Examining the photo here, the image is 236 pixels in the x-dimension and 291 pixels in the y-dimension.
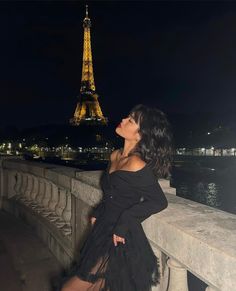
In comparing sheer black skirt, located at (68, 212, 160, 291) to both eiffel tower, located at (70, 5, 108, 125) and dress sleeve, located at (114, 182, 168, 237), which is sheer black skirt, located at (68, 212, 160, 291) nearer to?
dress sleeve, located at (114, 182, 168, 237)

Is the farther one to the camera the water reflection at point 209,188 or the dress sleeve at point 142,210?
the water reflection at point 209,188

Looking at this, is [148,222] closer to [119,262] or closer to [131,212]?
[131,212]

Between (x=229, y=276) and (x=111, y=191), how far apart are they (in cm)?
128

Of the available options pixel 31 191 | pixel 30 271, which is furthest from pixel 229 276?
pixel 31 191

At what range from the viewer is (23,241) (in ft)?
18.2

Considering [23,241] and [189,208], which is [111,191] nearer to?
[189,208]

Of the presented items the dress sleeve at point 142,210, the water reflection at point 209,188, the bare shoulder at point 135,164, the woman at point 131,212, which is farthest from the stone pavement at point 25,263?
the water reflection at point 209,188

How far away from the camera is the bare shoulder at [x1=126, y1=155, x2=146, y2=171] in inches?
107

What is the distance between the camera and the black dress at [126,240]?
2.55 meters

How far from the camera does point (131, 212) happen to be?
2564 millimetres

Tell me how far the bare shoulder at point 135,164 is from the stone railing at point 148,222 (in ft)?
1.34

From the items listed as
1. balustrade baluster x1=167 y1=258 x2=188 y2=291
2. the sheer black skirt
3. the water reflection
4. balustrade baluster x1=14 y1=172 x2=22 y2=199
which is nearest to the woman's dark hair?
the sheer black skirt

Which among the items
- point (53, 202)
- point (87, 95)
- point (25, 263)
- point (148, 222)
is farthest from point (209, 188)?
point (87, 95)

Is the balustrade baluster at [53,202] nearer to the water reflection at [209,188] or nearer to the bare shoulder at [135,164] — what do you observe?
the bare shoulder at [135,164]
